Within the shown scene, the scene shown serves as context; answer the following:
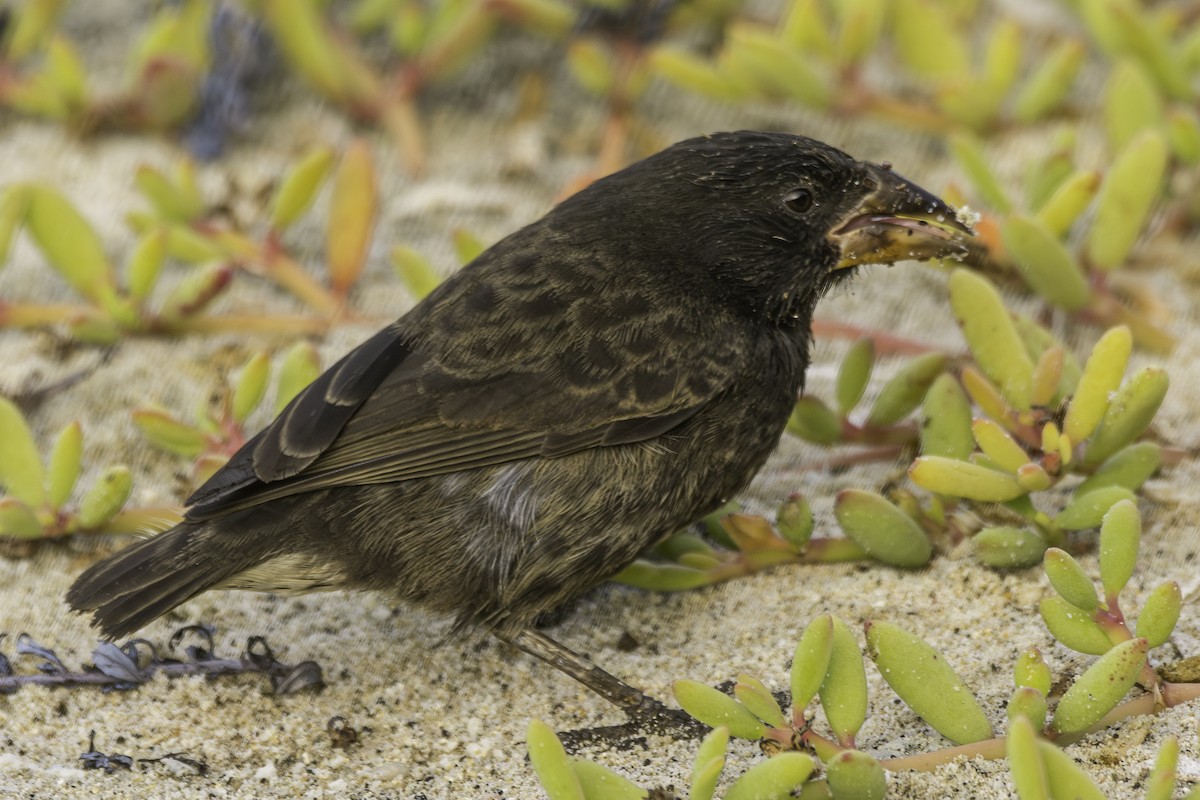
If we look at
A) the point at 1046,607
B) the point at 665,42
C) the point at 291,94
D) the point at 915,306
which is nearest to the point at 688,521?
the point at 1046,607

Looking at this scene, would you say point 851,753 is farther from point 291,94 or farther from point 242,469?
point 291,94

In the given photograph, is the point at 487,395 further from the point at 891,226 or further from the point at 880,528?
the point at 891,226

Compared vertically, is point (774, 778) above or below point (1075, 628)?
below

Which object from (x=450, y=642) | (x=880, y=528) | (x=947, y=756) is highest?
(x=880, y=528)

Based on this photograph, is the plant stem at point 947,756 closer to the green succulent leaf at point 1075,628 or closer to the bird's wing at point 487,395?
the green succulent leaf at point 1075,628

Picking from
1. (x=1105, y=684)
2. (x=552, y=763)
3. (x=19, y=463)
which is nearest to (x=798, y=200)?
(x=1105, y=684)

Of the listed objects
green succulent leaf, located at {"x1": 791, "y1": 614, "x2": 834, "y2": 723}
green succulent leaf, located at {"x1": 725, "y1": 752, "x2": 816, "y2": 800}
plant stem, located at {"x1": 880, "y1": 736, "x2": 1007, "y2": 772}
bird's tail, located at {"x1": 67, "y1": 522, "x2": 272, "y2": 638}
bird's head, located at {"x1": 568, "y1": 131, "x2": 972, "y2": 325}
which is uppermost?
bird's head, located at {"x1": 568, "y1": 131, "x2": 972, "y2": 325}

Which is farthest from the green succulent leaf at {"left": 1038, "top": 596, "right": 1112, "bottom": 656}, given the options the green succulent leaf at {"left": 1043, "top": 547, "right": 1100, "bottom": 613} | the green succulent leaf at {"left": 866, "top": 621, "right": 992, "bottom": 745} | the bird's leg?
the bird's leg

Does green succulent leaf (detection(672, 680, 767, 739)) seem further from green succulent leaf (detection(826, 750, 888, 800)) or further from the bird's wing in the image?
the bird's wing
